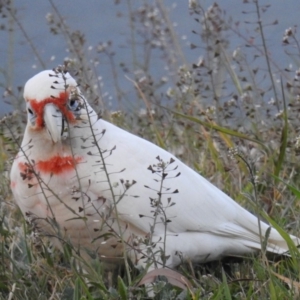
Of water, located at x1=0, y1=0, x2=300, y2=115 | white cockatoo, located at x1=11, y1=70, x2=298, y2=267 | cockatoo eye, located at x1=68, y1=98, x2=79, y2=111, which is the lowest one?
white cockatoo, located at x1=11, y1=70, x2=298, y2=267

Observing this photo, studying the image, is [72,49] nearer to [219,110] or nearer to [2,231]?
[219,110]

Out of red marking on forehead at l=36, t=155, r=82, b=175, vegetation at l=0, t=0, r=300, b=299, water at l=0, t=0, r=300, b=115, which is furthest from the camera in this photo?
water at l=0, t=0, r=300, b=115

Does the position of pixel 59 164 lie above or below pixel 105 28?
below

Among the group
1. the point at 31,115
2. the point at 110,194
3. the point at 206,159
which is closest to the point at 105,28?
the point at 206,159

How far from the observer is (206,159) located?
161 inches

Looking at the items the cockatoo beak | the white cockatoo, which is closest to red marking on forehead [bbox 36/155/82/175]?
the white cockatoo

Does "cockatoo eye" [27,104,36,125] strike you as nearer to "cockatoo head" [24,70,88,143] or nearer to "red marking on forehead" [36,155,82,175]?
"cockatoo head" [24,70,88,143]

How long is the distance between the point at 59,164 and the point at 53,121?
0.66 feet

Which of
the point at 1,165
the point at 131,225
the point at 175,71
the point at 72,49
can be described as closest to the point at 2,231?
the point at 131,225

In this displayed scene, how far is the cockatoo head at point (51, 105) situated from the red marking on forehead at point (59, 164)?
0.08 m

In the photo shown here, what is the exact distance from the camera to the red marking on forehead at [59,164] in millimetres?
3086

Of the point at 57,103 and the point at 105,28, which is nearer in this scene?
the point at 57,103

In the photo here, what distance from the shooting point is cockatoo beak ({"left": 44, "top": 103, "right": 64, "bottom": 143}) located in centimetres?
295

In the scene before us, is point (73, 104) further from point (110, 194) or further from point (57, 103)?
point (110, 194)
